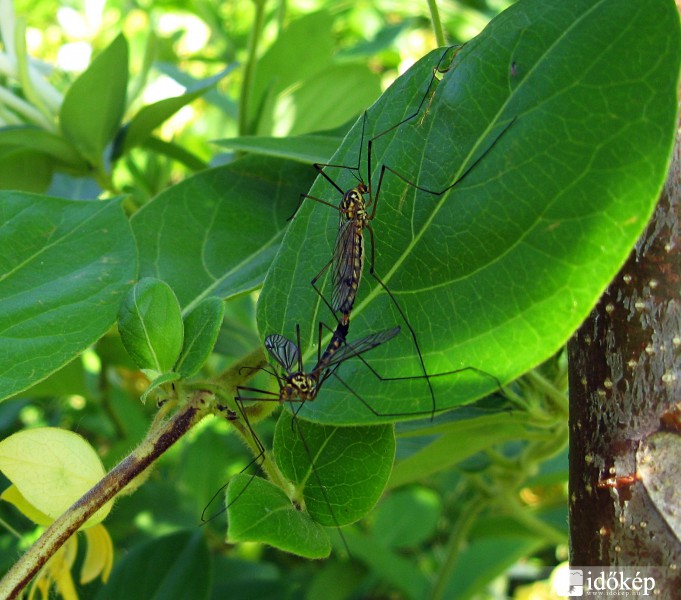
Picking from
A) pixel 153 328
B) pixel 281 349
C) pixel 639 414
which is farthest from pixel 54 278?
pixel 639 414

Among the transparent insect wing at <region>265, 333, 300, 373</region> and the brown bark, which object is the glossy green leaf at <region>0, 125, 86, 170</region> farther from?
the brown bark

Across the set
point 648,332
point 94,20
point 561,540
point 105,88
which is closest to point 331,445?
point 648,332

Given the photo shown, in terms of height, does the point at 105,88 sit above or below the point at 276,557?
above

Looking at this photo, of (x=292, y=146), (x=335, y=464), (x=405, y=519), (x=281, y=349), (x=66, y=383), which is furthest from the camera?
(x=405, y=519)

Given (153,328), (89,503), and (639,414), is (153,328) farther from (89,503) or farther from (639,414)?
(639,414)

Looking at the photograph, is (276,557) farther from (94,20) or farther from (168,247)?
(94,20)

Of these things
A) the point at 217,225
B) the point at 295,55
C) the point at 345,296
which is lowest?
the point at 345,296
